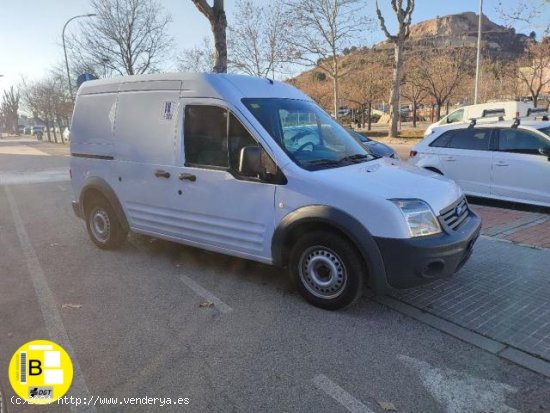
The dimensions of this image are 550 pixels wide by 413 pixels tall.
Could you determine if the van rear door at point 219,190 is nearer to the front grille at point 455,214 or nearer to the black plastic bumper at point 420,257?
the black plastic bumper at point 420,257

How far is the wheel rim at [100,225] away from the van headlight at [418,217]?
401 cm

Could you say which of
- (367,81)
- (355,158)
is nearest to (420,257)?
(355,158)

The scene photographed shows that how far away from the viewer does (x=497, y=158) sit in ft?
26.0

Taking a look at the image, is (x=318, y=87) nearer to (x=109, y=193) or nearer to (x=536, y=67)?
(x=536, y=67)

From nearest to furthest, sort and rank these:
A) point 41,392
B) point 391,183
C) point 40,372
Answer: point 41,392
point 40,372
point 391,183

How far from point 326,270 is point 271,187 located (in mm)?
904

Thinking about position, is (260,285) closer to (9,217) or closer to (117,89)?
(117,89)

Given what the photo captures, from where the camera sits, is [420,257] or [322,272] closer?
[420,257]

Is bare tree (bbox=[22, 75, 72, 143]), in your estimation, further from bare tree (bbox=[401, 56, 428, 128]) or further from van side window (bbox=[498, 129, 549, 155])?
van side window (bbox=[498, 129, 549, 155])

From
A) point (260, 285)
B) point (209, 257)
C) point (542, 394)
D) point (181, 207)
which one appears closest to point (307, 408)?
point (542, 394)

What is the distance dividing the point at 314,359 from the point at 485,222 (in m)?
4.83

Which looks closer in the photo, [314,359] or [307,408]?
[307,408]

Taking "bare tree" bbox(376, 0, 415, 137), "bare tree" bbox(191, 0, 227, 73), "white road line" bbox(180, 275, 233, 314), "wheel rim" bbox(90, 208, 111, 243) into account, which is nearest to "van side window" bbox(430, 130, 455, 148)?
"white road line" bbox(180, 275, 233, 314)

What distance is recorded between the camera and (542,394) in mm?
2891
